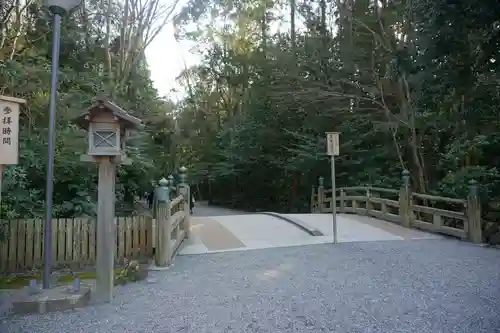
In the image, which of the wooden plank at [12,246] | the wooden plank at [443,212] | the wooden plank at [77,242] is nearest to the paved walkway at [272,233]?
the wooden plank at [443,212]

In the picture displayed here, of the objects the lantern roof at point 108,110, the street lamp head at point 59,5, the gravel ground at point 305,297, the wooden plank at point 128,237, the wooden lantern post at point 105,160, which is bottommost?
the gravel ground at point 305,297

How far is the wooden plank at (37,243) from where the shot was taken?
18.8 ft

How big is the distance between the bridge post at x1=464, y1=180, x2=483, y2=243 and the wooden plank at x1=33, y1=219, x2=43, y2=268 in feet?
24.6

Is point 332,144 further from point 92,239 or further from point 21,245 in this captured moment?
point 21,245

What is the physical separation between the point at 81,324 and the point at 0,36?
6.39 meters

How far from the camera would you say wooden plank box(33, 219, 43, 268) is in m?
5.73

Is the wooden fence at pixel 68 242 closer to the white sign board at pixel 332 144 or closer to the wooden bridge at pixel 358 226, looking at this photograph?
the wooden bridge at pixel 358 226

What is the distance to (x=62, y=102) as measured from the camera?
24.2 feet

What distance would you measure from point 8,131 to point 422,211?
26.8 ft

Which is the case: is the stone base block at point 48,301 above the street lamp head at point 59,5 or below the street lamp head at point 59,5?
below

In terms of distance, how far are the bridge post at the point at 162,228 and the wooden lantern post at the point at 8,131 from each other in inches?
95.0

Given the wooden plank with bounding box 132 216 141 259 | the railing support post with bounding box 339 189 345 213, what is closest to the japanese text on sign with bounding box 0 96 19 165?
the wooden plank with bounding box 132 216 141 259

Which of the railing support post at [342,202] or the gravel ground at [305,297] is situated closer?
the gravel ground at [305,297]

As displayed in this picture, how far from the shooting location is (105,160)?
4266 millimetres
